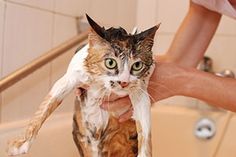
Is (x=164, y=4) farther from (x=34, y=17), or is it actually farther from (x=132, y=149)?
(x=132, y=149)

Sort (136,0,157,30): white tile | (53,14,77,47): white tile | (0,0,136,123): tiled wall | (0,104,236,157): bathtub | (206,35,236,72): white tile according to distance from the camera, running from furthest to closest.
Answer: (136,0,157,30): white tile < (206,35,236,72): white tile < (0,104,236,157): bathtub < (53,14,77,47): white tile < (0,0,136,123): tiled wall

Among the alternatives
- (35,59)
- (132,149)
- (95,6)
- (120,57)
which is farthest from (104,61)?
(95,6)

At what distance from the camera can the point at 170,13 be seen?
149 centimetres

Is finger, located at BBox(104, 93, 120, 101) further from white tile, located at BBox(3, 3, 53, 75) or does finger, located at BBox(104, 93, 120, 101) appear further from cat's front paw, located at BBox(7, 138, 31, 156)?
white tile, located at BBox(3, 3, 53, 75)

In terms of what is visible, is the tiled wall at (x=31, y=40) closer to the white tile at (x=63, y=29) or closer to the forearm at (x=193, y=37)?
the white tile at (x=63, y=29)

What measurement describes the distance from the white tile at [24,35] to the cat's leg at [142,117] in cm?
43

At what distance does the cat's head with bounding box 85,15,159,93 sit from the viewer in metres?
0.53

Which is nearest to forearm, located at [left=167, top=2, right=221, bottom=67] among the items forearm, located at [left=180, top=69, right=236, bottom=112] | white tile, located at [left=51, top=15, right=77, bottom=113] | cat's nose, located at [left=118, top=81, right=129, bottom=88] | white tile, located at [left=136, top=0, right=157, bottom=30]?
forearm, located at [left=180, top=69, right=236, bottom=112]

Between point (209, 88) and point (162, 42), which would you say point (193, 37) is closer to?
point (209, 88)

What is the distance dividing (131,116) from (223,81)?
26cm

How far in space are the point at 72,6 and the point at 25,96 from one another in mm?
316

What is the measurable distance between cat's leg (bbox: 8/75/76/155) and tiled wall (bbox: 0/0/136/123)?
13.7 inches

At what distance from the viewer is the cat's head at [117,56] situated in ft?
1.74

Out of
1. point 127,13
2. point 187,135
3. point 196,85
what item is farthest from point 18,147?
point 127,13
